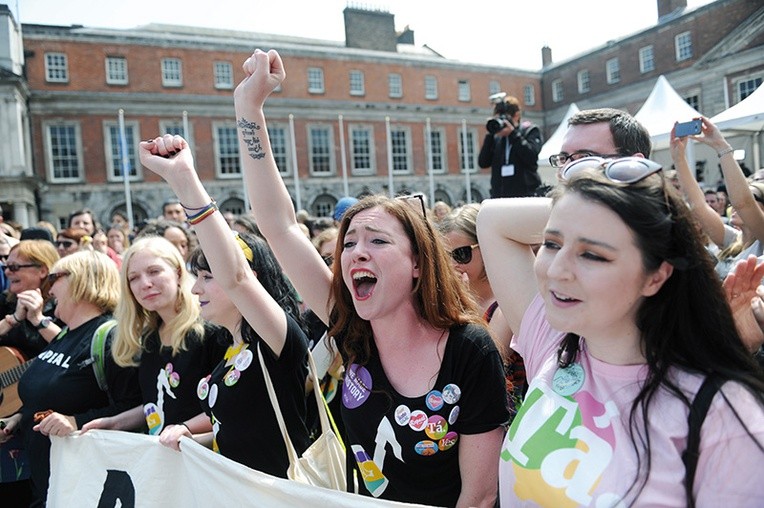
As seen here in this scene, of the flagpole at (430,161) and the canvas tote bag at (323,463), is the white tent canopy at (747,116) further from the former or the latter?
the flagpole at (430,161)

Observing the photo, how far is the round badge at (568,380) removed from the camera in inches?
59.2

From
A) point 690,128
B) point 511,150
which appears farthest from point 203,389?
point 511,150

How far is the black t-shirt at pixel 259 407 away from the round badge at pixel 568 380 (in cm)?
126

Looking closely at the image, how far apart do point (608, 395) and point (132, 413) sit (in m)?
2.58

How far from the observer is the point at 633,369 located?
143cm

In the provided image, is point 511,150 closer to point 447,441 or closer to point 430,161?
point 447,441

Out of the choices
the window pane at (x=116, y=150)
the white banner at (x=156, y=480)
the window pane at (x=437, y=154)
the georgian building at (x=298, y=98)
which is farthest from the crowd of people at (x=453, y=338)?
the window pane at (x=437, y=154)

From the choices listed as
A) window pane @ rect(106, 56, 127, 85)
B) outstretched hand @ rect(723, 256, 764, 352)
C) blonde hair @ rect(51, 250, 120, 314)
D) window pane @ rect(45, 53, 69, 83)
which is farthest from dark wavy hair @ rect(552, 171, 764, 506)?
window pane @ rect(45, 53, 69, 83)

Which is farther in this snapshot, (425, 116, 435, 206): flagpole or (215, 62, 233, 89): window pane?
(425, 116, 435, 206): flagpole

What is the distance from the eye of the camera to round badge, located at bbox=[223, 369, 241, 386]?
2.46m

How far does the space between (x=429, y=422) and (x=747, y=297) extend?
103cm

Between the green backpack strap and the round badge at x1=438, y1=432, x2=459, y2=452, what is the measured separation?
216cm

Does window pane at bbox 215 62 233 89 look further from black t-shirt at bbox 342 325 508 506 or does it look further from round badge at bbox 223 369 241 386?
black t-shirt at bbox 342 325 508 506

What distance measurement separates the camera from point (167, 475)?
2631 millimetres
